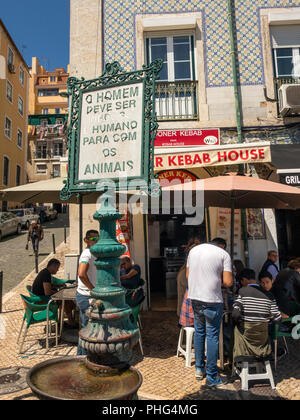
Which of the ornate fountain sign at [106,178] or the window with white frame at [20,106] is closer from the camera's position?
the ornate fountain sign at [106,178]

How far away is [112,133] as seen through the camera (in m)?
2.34

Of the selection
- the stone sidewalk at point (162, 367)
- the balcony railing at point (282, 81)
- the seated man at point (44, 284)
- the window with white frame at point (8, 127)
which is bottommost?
the stone sidewalk at point (162, 367)

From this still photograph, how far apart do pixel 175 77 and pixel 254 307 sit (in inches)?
258

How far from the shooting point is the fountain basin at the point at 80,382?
1.70 m

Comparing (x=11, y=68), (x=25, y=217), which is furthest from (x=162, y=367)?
(x=11, y=68)

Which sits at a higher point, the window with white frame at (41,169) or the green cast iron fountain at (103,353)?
the window with white frame at (41,169)

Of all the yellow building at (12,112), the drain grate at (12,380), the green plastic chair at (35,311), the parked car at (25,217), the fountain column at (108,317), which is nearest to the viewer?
the fountain column at (108,317)

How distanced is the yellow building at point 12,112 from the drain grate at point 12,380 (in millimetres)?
23617

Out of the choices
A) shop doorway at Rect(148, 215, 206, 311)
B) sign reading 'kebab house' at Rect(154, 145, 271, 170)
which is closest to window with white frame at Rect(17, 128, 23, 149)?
shop doorway at Rect(148, 215, 206, 311)

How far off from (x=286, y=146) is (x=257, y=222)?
6.26 feet

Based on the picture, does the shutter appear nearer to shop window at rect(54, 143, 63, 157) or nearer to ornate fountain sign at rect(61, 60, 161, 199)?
ornate fountain sign at rect(61, 60, 161, 199)

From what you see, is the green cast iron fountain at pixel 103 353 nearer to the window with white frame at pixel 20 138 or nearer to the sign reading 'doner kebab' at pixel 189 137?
the sign reading 'doner kebab' at pixel 189 137

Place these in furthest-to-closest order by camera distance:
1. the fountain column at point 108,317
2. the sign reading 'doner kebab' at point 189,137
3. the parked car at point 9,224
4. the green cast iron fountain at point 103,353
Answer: the parked car at point 9,224
the sign reading 'doner kebab' at point 189,137
the fountain column at point 108,317
the green cast iron fountain at point 103,353

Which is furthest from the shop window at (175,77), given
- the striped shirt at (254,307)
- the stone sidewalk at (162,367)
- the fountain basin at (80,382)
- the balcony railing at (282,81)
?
the fountain basin at (80,382)
